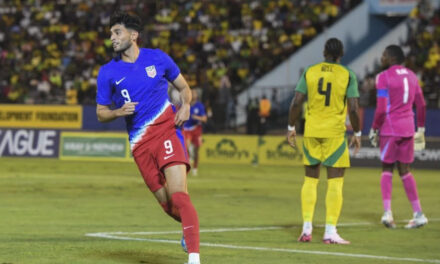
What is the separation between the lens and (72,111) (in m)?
36.8

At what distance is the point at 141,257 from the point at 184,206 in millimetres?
1701

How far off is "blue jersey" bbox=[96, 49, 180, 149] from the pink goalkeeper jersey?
5412 millimetres

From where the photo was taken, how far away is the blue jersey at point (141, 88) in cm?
848

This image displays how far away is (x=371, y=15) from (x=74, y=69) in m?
12.9

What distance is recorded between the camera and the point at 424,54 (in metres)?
34.2

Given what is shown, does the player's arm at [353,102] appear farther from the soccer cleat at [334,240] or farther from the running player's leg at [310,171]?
the soccer cleat at [334,240]

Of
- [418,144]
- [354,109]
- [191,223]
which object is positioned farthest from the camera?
[418,144]

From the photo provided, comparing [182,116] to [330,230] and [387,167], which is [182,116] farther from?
[387,167]

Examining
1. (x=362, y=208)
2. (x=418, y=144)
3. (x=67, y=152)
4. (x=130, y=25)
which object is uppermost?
(x=130, y=25)

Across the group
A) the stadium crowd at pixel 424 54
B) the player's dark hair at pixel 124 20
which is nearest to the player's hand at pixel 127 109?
the player's dark hair at pixel 124 20

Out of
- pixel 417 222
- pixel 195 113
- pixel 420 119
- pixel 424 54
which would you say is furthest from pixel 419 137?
pixel 424 54

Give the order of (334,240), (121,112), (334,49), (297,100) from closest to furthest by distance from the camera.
A: (121,112), (334,240), (334,49), (297,100)

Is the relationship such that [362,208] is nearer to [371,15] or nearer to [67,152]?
[67,152]

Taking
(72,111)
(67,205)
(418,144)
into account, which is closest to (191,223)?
(418,144)
